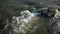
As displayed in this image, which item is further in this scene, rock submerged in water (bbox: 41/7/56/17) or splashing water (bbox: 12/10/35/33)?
rock submerged in water (bbox: 41/7/56/17)

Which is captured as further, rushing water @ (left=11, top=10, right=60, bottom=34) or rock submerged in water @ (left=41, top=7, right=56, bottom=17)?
rock submerged in water @ (left=41, top=7, right=56, bottom=17)

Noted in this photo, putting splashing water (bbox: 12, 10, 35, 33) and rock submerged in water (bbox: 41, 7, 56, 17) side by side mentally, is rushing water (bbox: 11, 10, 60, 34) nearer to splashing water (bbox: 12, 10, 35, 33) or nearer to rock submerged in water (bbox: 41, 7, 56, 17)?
splashing water (bbox: 12, 10, 35, 33)

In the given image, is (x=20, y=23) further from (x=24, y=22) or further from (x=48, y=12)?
(x=48, y=12)

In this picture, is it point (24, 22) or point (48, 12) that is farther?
point (48, 12)

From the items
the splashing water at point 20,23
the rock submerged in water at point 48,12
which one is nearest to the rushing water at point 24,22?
the splashing water at point 20,23

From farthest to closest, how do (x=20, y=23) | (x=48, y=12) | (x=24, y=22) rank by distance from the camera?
(x=48, y=12), (x=24, y=22), (x=20, y=23)

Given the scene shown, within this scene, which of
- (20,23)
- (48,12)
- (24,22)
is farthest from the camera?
(48,12)

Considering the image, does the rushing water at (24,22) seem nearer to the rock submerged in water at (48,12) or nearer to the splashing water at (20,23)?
the splashing water at (20,23)

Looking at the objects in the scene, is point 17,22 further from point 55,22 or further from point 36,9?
→ point 36,9

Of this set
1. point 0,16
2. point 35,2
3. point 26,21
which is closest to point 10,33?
point 26,21

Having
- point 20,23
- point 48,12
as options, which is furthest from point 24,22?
point 48,12

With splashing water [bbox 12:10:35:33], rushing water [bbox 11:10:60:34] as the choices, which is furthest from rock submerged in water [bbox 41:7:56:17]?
splashing water [bbox 12:10:35:33]
